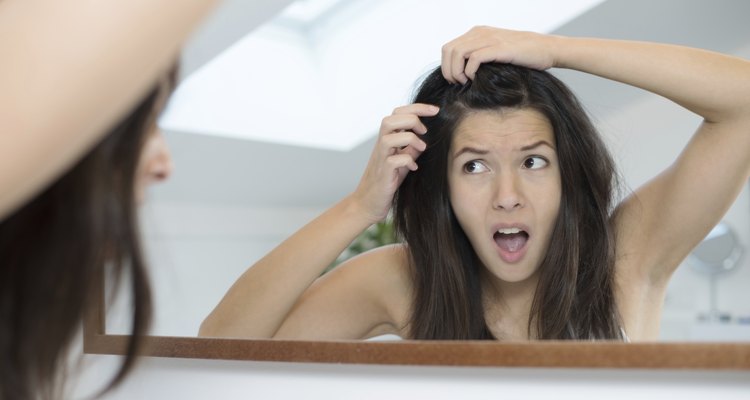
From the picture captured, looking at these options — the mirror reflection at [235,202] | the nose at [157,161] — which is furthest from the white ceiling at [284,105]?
the nose at [157,161]

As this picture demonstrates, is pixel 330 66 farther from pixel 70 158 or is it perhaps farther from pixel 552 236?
pixel 70 158

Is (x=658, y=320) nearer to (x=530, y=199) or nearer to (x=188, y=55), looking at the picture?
(x=530, y=199)

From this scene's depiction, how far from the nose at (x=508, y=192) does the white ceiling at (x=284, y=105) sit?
9 cm

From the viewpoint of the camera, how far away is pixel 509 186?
69 cm

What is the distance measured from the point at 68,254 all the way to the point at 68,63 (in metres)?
0.11

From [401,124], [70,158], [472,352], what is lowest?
[472,352]

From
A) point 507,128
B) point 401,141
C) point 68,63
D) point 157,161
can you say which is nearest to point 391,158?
Answer: point 401,141

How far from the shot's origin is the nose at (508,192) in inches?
27.0

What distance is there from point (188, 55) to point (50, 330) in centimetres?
68

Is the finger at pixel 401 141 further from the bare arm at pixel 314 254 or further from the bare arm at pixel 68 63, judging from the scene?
the bare arm at pixel 68 63

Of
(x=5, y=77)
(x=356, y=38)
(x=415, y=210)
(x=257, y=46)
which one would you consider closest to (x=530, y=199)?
(x=415, y=210)

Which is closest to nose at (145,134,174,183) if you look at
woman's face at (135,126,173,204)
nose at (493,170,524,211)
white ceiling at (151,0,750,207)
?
woman's face at (135,126,173,204)

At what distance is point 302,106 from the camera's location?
91 cm

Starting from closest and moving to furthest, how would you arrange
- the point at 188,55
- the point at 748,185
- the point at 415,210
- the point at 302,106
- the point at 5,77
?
the point at 5,77, the point at 748,185, the point at 415,210, the point at 302,106, the point at 188,55
